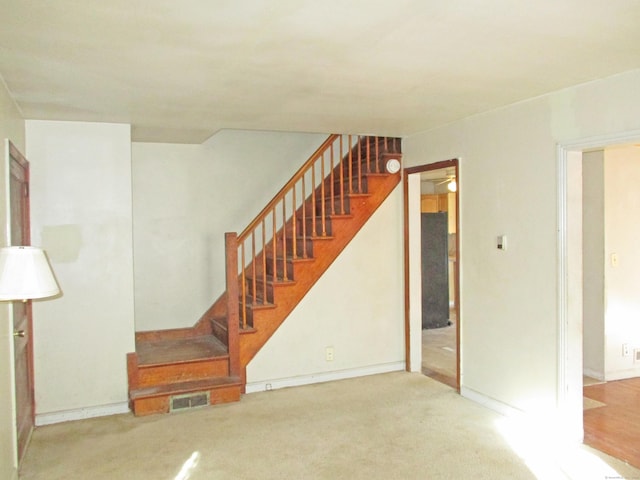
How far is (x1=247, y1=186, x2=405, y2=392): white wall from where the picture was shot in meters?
4.62

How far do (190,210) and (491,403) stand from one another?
343 centimetres

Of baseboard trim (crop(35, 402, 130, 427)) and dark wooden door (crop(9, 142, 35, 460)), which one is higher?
dark wooden door (crop(9, 142, 35, 460))

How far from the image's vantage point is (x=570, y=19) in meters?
2.13

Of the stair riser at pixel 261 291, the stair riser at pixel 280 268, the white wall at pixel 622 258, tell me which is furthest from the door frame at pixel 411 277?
the white wall at pixel 622 258

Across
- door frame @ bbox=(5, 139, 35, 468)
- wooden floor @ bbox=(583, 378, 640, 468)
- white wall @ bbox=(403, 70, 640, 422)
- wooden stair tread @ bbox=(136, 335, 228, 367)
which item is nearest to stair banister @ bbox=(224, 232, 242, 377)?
wooden stair tread @ bbox=(136, 335, 228, 367)

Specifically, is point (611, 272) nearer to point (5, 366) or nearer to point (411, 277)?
point (411, 277)

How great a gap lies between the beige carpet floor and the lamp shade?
1.42 m

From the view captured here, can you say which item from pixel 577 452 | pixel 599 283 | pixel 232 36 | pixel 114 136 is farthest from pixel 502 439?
pixel 114 136

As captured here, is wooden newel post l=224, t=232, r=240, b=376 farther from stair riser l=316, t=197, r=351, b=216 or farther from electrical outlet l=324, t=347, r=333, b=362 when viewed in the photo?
stair riser l=316, t=197, r=351, b=216

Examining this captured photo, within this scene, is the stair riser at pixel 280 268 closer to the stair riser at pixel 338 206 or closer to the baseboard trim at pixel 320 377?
the stair riser at pixel 338 206

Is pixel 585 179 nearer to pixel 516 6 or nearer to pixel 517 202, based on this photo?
pixel 517 202

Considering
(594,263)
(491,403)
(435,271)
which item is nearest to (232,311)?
(491,403)

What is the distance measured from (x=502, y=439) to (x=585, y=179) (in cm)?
259

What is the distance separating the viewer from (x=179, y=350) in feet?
15.4
